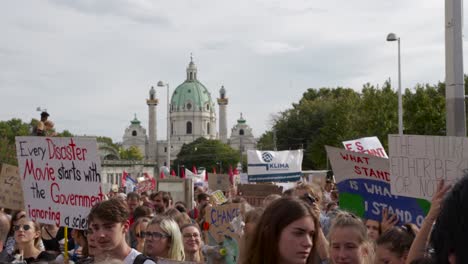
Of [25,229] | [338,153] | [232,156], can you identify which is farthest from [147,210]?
[232,156]

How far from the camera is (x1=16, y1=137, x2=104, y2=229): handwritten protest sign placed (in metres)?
7.29

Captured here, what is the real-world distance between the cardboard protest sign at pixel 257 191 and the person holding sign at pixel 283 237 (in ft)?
31.1

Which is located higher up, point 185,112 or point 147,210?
point 185,112

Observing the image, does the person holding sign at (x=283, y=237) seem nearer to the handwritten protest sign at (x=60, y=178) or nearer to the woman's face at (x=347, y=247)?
the woman's face at (x=347, y=247)

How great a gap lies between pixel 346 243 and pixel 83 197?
3.46 metres

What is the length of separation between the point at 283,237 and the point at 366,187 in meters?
3.91

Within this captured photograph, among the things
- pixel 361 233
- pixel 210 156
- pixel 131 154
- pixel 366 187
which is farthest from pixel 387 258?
pixel 131 154

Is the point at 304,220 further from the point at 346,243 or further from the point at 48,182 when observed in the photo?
the point at 48,182

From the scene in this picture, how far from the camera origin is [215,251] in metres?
7.67

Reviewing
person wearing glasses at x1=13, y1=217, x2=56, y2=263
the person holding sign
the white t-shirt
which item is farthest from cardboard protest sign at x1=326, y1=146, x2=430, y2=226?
the person holding sign

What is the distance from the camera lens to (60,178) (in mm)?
7711

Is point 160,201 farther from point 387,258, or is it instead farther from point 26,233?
point 387,258

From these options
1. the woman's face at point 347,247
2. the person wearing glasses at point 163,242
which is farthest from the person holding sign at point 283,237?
the person wearing glasses at point 163,242

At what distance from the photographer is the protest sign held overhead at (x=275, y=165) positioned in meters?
20.1
